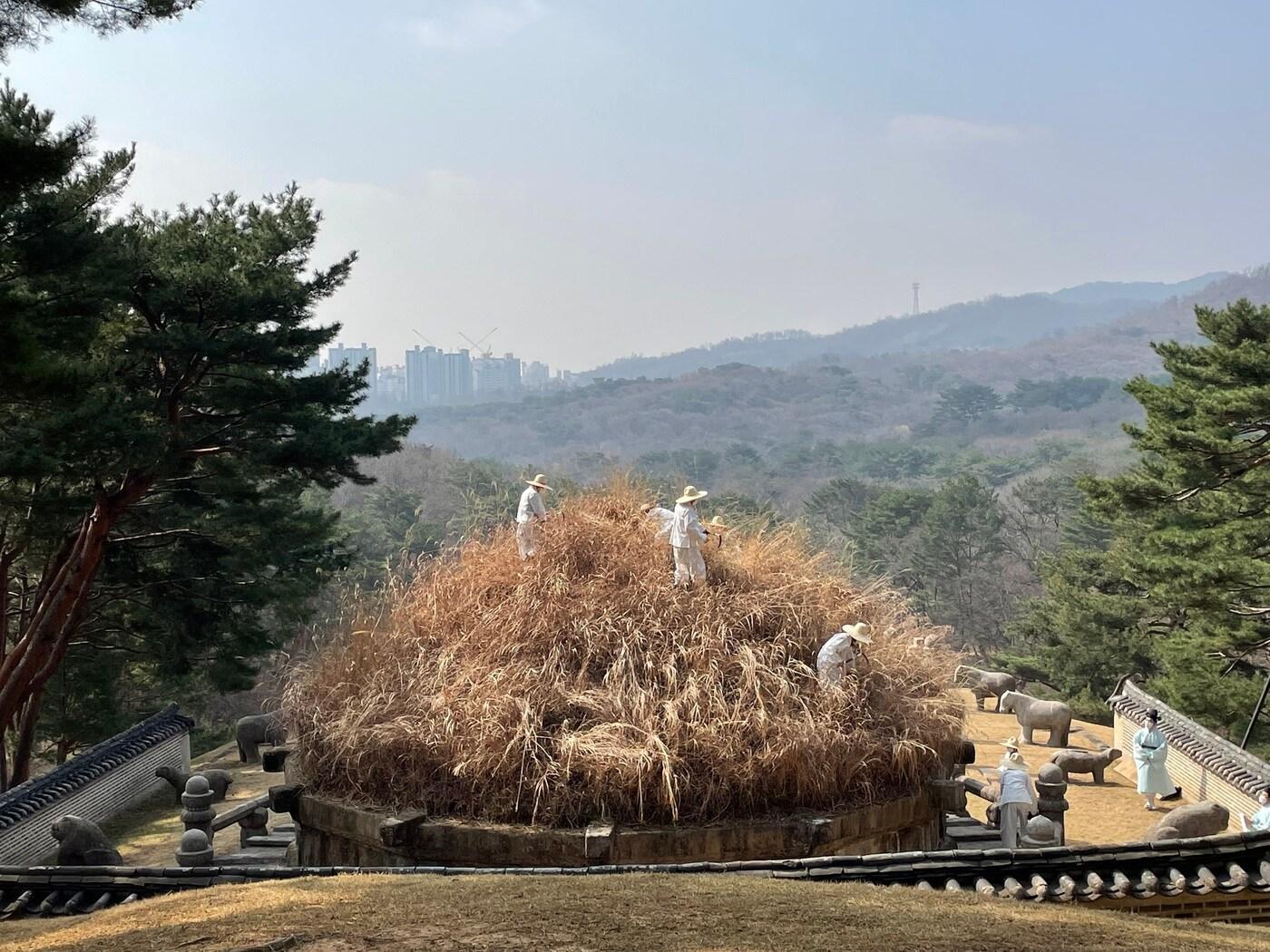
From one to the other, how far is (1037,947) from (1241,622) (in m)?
12.8

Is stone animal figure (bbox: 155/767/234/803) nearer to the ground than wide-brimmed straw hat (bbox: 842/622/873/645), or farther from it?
nearer to the ground

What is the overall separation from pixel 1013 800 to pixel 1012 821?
0.53 feet

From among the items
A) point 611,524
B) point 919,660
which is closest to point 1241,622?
point 919,660

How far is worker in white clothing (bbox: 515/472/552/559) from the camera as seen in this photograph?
29.0ft

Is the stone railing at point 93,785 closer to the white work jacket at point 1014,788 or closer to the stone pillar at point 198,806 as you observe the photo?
the stone pillar at point 198,806

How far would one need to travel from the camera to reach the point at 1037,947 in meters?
Answer: 4.58

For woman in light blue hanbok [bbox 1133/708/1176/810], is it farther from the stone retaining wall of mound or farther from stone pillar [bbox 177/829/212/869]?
stone pillar [bbox 177/829/212/869]

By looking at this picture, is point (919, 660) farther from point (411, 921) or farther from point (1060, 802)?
point (411, 921)

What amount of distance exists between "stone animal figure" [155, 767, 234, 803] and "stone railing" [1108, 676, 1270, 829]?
11091 millimetres

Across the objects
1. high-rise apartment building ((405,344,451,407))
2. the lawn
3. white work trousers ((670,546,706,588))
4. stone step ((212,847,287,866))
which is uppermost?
high-rise apartment building ((405,344,451,407))

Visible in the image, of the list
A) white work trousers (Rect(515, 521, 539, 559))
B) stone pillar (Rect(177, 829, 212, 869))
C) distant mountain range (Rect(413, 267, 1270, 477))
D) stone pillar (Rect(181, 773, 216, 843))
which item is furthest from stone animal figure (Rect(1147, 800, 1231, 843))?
distant mountain range (Rect(413, 267, 1270, 477))

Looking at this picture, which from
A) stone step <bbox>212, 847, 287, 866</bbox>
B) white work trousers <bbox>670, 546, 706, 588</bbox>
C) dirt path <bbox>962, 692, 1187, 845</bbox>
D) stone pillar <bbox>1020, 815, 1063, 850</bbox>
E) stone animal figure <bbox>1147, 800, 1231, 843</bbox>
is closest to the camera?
stone pillar <bbox>1020, 815, 1063, 850</bbox>

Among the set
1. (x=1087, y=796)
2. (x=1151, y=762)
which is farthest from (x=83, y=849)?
(x=1151, y=762)

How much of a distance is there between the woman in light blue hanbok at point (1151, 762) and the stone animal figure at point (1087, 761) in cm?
80
